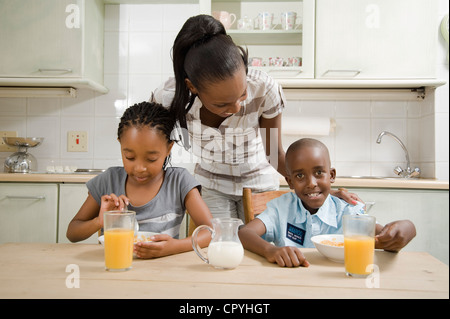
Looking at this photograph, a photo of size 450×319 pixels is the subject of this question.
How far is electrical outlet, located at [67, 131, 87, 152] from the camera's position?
269cm

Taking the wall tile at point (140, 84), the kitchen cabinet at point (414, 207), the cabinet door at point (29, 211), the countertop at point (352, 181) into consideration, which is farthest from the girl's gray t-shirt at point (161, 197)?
the wall tile at point (140, 84)

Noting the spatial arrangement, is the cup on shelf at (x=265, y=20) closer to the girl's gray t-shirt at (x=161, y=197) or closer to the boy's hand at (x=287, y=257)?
the girl's gray t-shirt at (x=161, y=197)

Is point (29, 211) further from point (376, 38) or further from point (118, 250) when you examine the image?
point (376, 38)

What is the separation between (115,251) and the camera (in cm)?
77

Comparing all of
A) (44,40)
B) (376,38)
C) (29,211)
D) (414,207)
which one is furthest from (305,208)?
(44,40)

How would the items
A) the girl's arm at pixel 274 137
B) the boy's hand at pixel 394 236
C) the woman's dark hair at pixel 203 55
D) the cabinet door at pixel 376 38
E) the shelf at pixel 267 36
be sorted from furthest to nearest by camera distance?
the shelf at pixel 267 36
the cabinet door at pixel 376 38
the girl's arm at pixel 274 137
the woman's dark hair at pixel 203 55
the boy's hand at pixel 394 236

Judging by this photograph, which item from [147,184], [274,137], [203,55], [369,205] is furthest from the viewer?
[369,205]

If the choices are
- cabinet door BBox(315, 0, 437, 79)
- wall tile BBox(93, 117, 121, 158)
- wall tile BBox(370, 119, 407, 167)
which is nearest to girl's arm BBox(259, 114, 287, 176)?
cabinet door BBox(315, 0, 437, 79)

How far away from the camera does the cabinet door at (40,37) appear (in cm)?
235

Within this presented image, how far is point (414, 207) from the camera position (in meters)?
2.06

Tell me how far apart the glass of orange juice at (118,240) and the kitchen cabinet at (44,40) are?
179cm

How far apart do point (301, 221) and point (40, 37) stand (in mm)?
2024
